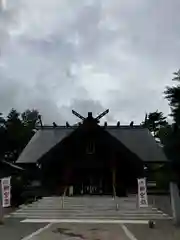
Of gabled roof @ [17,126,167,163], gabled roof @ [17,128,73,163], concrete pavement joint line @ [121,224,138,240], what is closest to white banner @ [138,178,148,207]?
concrete pavement joint line @ [121,224,138,240]

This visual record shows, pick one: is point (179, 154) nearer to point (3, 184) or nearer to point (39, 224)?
point (39, 224)

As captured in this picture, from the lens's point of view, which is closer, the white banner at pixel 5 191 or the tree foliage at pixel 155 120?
the white banner at pixel 5 191

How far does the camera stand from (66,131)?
1576 inches

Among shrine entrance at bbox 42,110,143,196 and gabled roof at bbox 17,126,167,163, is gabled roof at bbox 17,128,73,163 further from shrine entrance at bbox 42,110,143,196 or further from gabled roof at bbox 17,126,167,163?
shrine entrance at bbox 42,110,143,196

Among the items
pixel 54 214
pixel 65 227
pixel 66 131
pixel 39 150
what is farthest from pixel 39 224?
pixel 66 131

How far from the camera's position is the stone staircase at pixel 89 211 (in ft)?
65.7

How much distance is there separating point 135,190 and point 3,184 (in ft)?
56.8

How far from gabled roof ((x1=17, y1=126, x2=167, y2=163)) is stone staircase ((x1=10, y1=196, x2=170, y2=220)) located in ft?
35.3

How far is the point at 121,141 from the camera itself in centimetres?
3628

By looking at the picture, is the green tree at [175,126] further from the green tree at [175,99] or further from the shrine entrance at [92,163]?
the shrine entrance at [92,163]

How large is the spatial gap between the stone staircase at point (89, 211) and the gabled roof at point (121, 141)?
1075cm

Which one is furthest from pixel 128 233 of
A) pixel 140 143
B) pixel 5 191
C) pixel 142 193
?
pixel 140 143

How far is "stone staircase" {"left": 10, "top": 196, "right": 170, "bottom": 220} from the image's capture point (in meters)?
20.0

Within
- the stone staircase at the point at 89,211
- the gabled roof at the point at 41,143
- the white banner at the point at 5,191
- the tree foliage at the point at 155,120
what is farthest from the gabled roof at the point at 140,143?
the tree foliage at the point at 155,120
